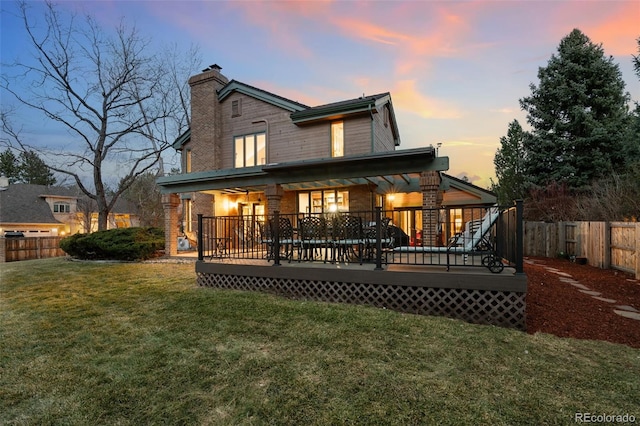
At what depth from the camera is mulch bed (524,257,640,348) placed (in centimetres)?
420

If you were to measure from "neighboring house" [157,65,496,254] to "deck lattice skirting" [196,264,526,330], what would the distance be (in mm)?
4058

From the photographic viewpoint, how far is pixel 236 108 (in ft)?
47.9

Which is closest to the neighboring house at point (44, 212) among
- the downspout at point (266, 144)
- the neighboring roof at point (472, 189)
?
the downspout at point (266, 144)

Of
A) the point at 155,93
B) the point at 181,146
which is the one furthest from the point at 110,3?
the point at 181,146

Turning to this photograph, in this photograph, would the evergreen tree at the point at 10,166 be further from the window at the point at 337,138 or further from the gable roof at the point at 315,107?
the window at the point at 337,138

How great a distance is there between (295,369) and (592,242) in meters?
11.1

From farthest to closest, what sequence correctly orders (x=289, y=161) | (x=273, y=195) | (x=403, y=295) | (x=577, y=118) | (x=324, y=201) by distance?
(x=577, y=118)
(x=324, y=201)
(x=289, y=161)
(x=273, y=195)
(x=403, y=295)

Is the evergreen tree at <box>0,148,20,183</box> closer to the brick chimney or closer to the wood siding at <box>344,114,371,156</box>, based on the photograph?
the brick chimney

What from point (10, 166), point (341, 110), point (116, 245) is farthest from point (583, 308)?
point (10, 166)

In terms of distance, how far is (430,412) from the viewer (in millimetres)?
2426

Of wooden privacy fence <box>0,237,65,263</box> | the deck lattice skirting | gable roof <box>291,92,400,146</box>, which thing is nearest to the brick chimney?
gable roof <box>291,92,400,146</box>

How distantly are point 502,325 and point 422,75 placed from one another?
44.6 feet

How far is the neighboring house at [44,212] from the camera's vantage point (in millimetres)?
25172

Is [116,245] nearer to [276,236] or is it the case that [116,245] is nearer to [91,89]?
[276,236]
